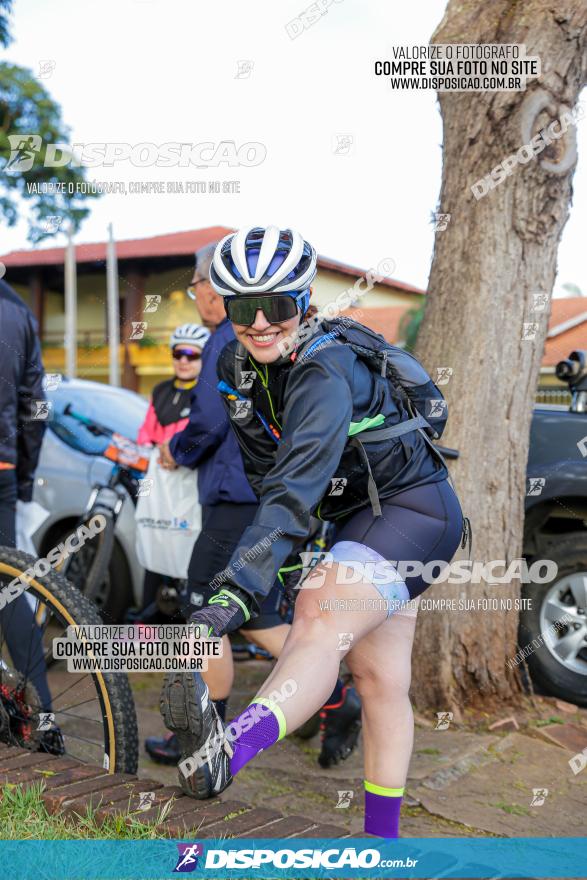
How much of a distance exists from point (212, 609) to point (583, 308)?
4.71 meters

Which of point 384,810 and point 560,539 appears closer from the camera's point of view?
point 384,810

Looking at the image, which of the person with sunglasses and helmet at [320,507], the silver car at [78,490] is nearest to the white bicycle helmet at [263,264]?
the person with sunglasses and helmet at [320,507]

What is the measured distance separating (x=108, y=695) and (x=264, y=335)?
130 centimetres

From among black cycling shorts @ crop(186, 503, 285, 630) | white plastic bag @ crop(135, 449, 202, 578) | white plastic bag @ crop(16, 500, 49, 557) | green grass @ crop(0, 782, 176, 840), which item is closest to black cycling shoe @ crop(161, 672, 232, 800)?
green grass @ crop(0, 782, 176, 840)

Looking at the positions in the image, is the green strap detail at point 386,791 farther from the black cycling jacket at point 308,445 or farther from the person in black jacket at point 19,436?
the person in black jacket at point 19,436

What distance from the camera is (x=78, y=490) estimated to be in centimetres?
604

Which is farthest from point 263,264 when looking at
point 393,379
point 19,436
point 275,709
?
point 19,436

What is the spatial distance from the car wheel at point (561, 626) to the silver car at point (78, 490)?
248 centimetres

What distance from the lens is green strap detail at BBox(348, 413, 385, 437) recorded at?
2.51 meters

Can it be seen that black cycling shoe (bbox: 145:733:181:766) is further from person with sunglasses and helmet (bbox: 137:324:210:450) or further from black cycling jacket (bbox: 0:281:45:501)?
person with sunglasses and helmet (bbox: 137:324:210:450)

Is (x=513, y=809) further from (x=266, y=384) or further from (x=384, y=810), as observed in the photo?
(x=266, y=384)

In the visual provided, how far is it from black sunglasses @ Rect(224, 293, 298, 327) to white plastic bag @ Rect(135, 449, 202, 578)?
2.21 meters

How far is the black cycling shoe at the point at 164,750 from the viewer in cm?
405

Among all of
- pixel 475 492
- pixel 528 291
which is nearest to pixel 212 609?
pixel 475 492
